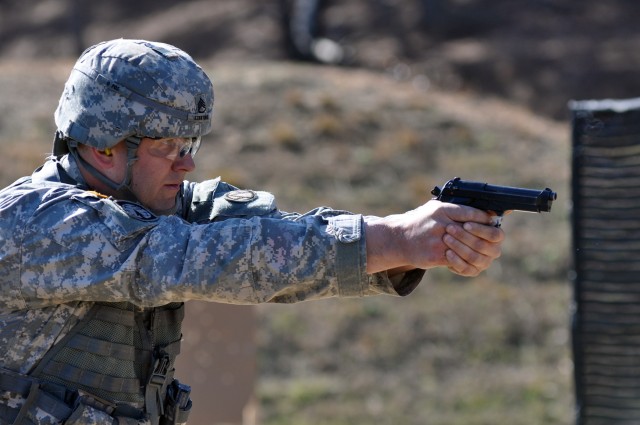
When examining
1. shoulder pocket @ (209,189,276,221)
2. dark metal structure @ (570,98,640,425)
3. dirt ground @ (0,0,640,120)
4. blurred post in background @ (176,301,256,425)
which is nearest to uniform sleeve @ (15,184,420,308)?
shoulder pocket @ (209,189,276,221)

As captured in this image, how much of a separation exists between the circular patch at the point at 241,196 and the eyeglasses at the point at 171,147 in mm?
219

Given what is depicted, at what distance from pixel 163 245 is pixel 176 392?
0.79m

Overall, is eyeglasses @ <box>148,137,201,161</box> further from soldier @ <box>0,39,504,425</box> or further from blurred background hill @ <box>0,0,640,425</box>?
blurred background hill @ <box>0,0,640,425</box>

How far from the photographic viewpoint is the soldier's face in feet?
10.8

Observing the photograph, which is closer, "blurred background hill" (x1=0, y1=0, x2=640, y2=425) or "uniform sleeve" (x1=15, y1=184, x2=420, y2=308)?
"uniform sleeve" (x1=15, y1=184, x2=420, y2=308)

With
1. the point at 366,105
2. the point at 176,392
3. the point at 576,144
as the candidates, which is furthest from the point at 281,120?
the point at 176,392

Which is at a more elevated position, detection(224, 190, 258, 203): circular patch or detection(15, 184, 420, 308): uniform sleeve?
detection(224, 190, 258, 203): circular patch

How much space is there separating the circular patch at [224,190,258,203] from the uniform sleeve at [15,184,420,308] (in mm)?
443

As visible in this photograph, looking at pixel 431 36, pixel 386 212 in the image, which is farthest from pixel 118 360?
pixel 431 36

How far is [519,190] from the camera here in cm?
292

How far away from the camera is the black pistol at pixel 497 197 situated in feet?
9.46

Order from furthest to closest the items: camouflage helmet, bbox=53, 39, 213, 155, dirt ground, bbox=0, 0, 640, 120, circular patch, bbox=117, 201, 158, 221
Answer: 1. dirt ground, bbox=0, 0, 640, 120
2. camouflage helmet, bbox=53, 39, 213, 155
3. circular patch, bbox=117, 201, 158, 221

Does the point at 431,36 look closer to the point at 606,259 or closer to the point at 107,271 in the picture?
the point at 606,259

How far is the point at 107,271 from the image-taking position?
117 inches
